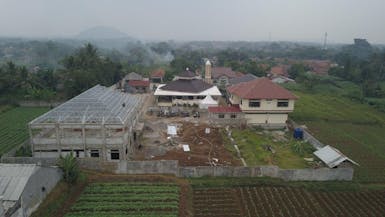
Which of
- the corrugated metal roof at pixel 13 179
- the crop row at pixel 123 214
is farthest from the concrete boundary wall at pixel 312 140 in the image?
the corrugated metal roof at pixel 13 179

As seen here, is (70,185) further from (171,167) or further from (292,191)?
(292,191)

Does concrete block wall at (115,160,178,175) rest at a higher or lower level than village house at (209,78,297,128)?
lower

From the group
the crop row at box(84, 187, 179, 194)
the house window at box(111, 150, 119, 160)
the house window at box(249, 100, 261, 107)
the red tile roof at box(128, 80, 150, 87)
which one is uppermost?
the house window at box(249, 100, 261, 107)

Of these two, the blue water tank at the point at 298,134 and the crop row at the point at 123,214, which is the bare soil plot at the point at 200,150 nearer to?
the crop row at the point at 123,214

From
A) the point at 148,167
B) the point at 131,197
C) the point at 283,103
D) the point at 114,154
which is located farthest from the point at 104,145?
the point at 283,103

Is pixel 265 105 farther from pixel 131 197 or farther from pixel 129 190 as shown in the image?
pixel 131 197

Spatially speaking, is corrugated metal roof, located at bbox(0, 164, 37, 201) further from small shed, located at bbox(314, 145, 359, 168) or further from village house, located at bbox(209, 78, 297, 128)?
village house, located at bbox(209, 78, 297, 128)

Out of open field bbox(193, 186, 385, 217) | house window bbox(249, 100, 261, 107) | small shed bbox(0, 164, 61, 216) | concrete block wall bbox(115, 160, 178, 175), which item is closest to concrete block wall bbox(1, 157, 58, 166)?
small shed bbox(0, 164, 61, 216)
